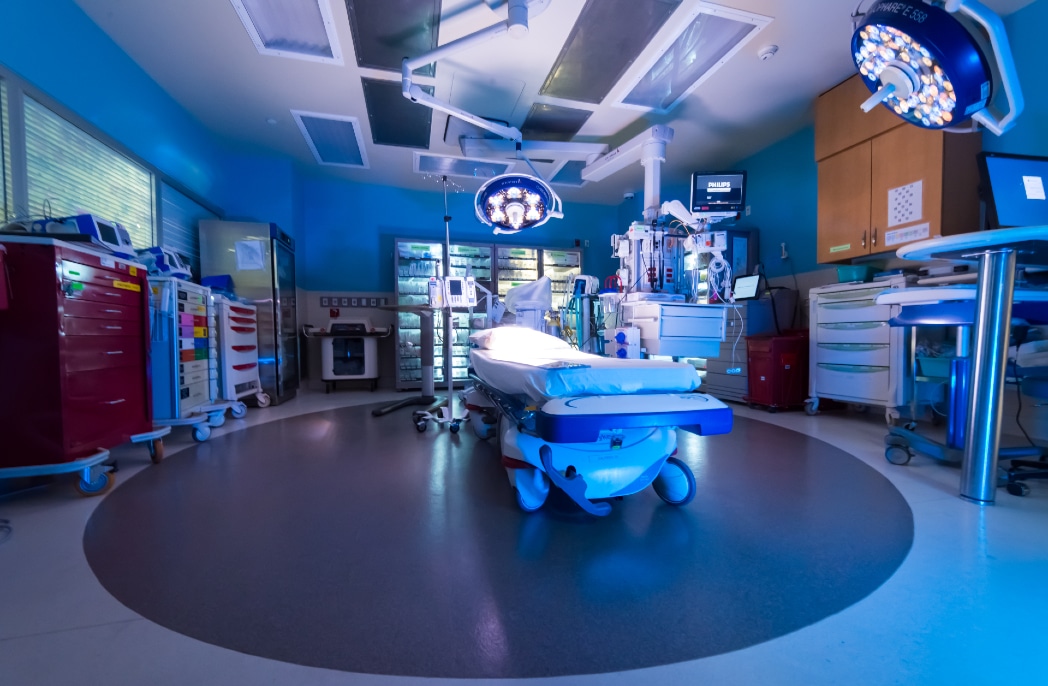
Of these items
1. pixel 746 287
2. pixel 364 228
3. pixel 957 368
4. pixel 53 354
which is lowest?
pixel 957 368

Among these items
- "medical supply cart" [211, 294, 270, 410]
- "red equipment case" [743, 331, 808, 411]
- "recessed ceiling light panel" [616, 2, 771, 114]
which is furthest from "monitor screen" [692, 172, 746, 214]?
"medical supply cart" [211, 294, 270, 410]

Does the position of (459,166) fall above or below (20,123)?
above

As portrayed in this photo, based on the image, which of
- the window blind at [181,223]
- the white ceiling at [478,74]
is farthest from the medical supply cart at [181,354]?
the white ceiling at [478,74]

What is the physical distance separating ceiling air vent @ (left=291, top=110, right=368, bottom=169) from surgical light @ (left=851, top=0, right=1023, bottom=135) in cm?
406

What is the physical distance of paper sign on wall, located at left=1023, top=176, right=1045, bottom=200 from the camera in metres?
2.43

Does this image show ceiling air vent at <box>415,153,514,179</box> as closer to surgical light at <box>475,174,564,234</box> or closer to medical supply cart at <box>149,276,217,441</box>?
surgical light at <box>475,174,564,234</box>

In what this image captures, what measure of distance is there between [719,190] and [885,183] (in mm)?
1212

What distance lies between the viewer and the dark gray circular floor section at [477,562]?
1.02 metres

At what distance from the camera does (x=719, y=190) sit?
137 inches

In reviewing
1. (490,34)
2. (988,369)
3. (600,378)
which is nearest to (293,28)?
(490,34)

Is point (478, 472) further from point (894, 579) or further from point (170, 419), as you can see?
point (170, 419)

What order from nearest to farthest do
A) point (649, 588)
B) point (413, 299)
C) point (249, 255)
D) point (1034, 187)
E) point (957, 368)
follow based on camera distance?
1. point (649, 588)
2. point (957, 368)
3. point (1034, 187)
4. point (249, 255)
5. point (413, 299)

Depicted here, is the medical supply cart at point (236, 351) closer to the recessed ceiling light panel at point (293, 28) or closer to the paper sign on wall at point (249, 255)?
the paper sign on wall at point (249, 255)

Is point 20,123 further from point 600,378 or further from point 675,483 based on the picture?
point 675,483
